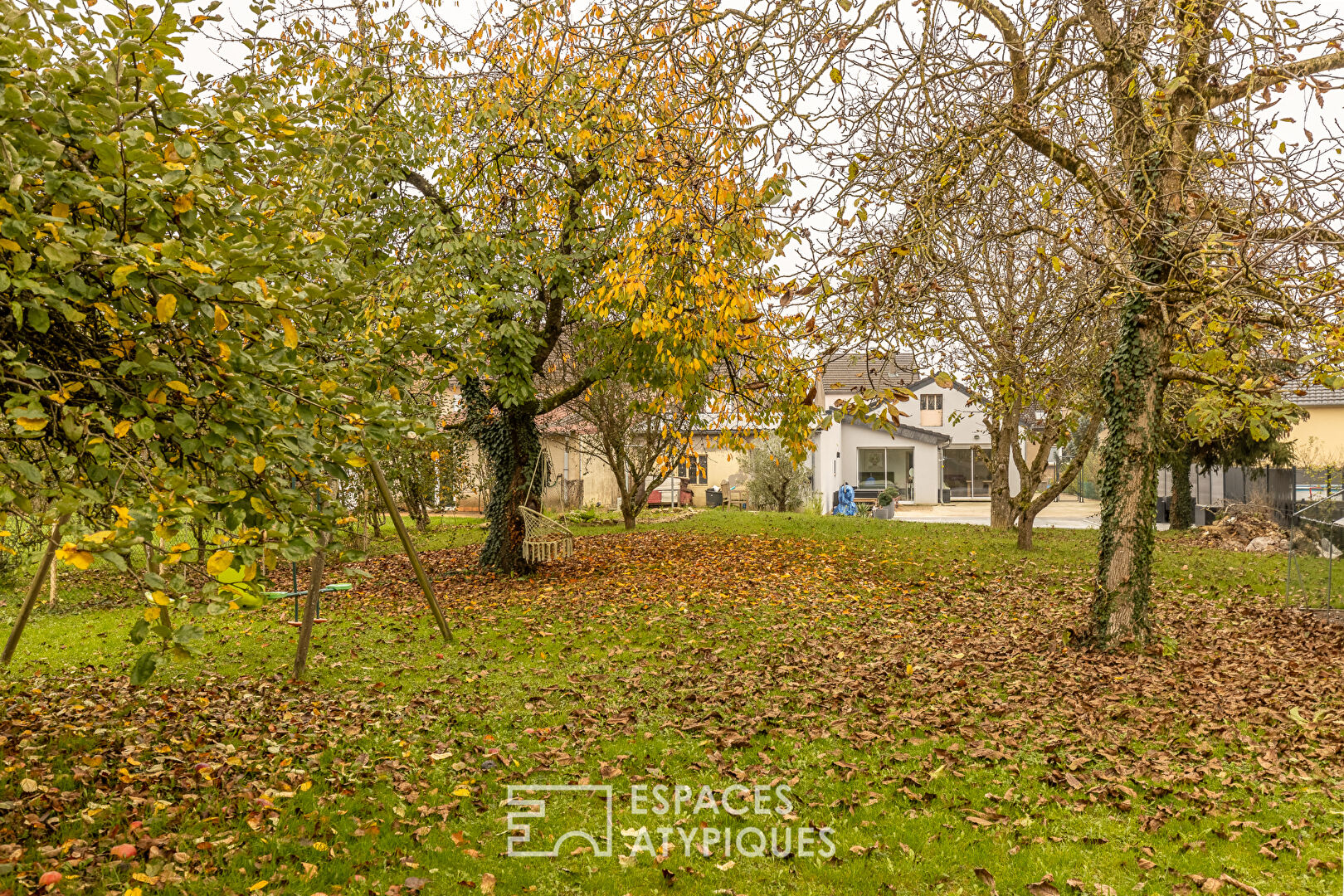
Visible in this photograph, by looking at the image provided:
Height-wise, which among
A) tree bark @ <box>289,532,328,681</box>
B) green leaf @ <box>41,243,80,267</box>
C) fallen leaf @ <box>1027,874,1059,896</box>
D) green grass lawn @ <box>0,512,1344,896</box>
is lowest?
fallen leaf @ <box>1027,874,1059,896</box>

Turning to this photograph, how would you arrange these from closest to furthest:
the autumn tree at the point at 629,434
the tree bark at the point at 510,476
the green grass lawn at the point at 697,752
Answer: the green grass lawn at the point at 697,752 → the tree bark at the point at 510,476 → the autumn tree at the point at 629,434

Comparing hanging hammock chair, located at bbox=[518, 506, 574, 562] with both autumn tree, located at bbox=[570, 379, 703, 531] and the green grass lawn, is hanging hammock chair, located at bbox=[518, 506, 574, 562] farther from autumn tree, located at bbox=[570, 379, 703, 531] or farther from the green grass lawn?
autumn tree, located at bbox=[570, 379, 703, 531]

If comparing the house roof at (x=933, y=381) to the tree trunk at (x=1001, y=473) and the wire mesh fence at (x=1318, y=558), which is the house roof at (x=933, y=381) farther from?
the wire mesh fence at (x=1318, y=558)

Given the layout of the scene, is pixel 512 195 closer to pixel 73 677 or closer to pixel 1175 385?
pixel 73 677

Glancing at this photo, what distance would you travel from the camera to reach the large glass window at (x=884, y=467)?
3409 centimetres

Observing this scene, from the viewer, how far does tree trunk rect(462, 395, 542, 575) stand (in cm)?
1280

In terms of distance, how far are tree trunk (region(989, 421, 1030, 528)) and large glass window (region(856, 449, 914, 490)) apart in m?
14.4

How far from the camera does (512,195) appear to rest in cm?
1068

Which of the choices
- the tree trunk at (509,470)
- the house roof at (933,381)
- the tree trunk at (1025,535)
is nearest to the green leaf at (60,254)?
the house roof at (933,381)


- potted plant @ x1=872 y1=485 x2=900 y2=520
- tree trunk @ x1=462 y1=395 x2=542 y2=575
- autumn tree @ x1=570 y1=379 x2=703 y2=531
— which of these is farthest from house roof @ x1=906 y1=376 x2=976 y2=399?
tree trunk @ x1=462 y1=395 x2=542 y2=575

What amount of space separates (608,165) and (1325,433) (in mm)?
32848

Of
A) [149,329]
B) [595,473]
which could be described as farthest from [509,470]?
[595,473]

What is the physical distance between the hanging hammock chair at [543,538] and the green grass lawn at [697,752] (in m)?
1.72

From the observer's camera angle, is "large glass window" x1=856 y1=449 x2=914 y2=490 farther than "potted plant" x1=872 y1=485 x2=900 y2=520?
Yes
